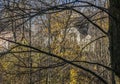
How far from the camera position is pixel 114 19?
4.49 meters

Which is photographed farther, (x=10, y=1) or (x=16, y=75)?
(x=16, y=75)

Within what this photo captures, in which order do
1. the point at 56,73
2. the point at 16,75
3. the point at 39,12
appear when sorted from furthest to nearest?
1. the point at 56,73
2. the point at 16,75
3. the point at 39,12

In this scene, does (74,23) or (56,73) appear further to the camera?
(74,23)

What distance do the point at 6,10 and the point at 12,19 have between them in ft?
0.42

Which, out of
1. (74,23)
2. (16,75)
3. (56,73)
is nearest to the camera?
(16,75)

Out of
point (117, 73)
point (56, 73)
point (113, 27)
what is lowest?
point (56, 73)

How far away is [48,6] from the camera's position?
4488 mm

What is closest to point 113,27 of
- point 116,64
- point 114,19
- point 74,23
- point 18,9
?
point 114,19

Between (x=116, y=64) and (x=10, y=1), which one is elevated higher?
(x=10, y=1)

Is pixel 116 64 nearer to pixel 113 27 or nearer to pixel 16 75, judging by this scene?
pixel 113 27

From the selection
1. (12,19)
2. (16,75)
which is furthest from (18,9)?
(16,75)

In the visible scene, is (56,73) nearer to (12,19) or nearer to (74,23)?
(74,23)

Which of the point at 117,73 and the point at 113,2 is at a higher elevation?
the point at 113,2

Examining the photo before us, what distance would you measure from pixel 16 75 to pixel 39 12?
94cm
